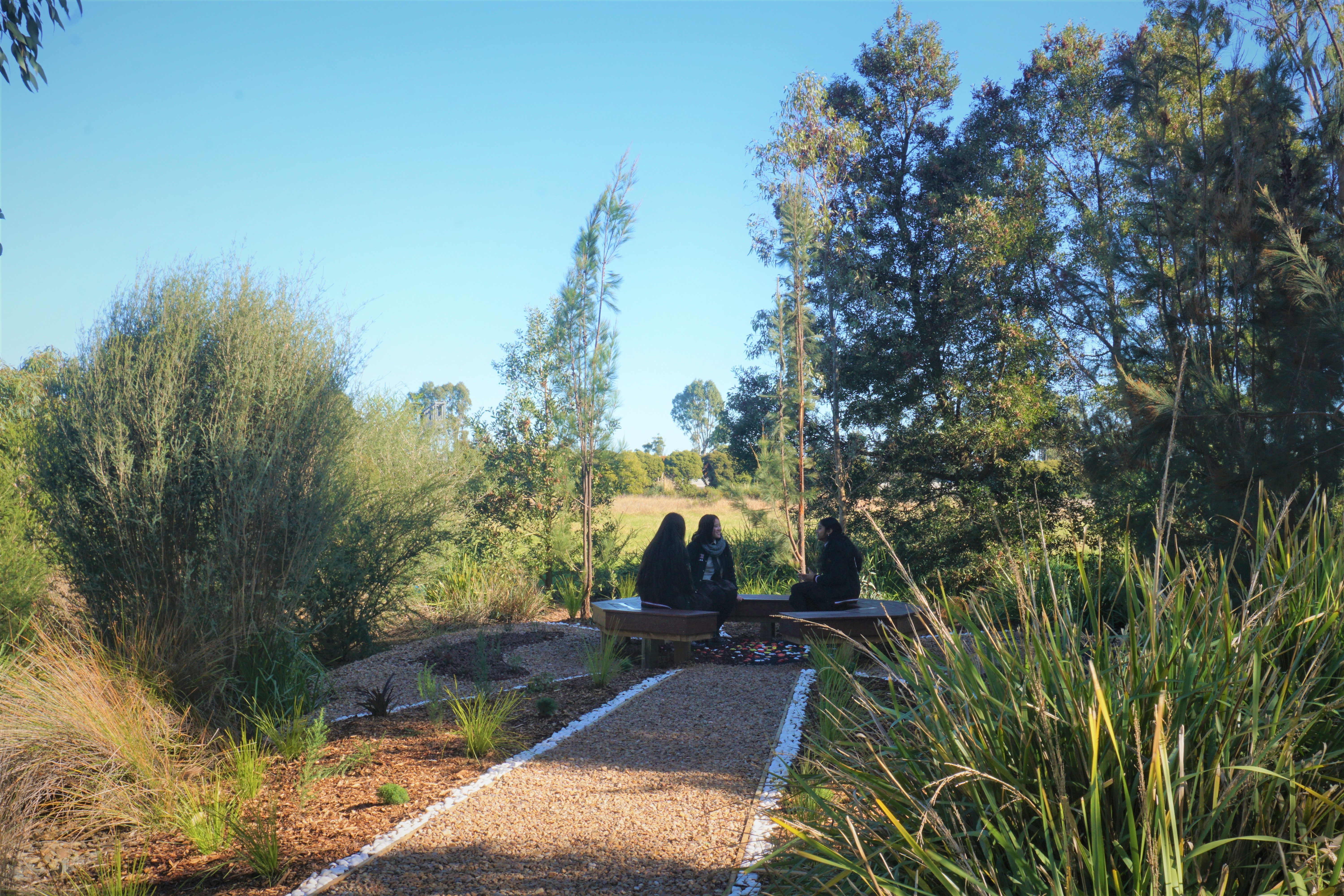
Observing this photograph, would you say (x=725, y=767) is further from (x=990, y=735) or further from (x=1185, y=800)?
(x=1185, y=800)

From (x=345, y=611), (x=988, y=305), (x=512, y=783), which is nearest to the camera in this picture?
(x=512, y=783)

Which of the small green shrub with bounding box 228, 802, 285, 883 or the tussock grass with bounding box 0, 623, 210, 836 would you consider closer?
the small green shrub with bounding box 228, 802, 285, 883

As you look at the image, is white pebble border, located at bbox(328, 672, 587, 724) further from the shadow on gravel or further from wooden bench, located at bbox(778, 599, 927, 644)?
the shadow on gravel

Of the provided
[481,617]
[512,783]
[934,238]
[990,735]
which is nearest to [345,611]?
[481,617]

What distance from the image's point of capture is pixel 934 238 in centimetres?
1353

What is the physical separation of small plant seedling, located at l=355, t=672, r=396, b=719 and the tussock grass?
4.32ft

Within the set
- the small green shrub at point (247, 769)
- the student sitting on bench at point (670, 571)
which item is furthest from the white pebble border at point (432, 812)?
the student sitting on bench at point (670, 571)

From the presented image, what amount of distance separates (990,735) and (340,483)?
5.02 metres

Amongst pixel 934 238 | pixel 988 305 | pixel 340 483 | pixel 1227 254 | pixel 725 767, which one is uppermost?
pixel 934 238

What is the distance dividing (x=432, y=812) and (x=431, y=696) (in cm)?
197

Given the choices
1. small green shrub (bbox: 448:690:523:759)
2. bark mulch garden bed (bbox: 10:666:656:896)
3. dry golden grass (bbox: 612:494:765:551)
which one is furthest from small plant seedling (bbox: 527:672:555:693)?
dry golden grass (bbox: 612:494:765:551)

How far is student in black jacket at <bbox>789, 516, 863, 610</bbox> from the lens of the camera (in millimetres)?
7891

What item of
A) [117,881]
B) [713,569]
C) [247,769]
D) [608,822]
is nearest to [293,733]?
[247,769]

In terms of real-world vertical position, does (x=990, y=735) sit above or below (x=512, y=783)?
above
